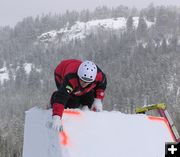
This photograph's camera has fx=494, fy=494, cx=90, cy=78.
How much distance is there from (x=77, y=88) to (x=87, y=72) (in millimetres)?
421

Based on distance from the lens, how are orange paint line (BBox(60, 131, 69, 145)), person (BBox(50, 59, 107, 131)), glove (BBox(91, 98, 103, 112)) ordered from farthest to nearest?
glove (BBox(91, 98, 103, 112)) → person (BBox(50, 59, 107, 131)) → orange paint line (BBox(60, 131, 69, 145))

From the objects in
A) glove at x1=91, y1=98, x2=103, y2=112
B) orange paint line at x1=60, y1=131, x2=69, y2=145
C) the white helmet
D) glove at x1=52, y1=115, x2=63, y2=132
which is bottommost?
glove at x1=91, y1=98, x2=103, y2=112

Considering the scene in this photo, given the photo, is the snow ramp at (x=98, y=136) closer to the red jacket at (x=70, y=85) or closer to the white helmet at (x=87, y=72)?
the red jacket at (x=70, y=85)

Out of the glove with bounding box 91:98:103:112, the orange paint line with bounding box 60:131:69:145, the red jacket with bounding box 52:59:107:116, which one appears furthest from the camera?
the glove with bounding box 91:98:103:112

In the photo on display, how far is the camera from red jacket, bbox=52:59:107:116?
21.7ft

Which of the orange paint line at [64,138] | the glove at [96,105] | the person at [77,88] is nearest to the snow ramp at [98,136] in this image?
the orange paint line at [64,138]

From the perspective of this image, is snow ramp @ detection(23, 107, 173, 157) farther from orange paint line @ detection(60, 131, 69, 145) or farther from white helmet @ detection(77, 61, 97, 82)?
white helmet @ detection(77, 61, 97, 82)

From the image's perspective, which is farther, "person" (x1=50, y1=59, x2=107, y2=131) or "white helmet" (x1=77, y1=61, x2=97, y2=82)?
"white helmet" (x1=77, y1=61, x2=97, y2=82)

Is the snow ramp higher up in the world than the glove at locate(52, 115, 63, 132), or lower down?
lower down

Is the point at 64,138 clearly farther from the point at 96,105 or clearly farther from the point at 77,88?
the point at 96,105

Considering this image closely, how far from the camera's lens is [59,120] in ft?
20.1

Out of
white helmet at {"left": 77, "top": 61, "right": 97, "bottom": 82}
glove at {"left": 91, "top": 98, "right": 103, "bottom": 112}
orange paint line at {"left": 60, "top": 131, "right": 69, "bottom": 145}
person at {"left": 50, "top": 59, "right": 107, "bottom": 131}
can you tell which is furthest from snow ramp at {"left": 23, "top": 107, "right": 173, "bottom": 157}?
glove at {"left": 91, "top": 98, "right": 103, "bottom": 112}

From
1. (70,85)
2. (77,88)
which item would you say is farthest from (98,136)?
(77,88)

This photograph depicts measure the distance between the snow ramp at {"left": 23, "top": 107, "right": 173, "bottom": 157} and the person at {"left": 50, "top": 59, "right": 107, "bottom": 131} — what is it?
172mm
